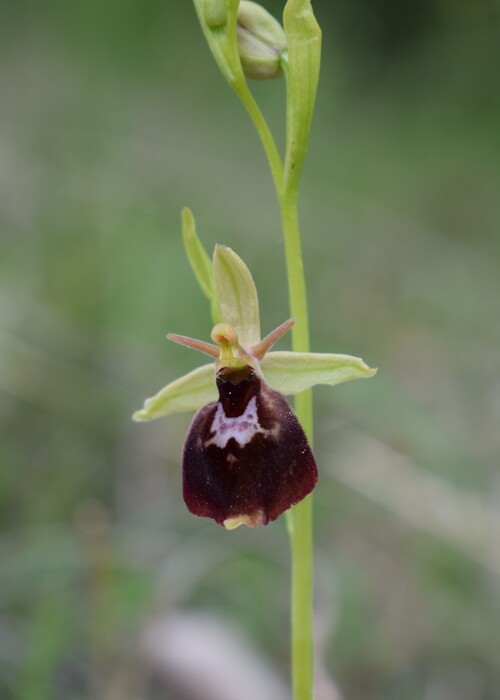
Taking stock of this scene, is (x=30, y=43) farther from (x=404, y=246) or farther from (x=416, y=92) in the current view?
(x=404, y=246)

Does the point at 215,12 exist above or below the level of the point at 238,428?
above

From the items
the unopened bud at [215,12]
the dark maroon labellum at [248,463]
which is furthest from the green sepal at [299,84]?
the dark maroon labellum at [248,463]

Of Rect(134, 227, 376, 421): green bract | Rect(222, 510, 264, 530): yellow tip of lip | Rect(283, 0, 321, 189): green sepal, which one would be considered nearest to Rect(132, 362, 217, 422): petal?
Rect(134, 227, 376, 421): green bract

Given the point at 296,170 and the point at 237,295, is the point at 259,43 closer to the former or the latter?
the point at 296,170

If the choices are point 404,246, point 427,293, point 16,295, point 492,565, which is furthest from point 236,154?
point 492,565

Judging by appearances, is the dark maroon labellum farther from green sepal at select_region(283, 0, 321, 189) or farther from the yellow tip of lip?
green sepal at select_region(283, 0, 321, 189)

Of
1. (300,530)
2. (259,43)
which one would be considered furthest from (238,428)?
(259,43)
